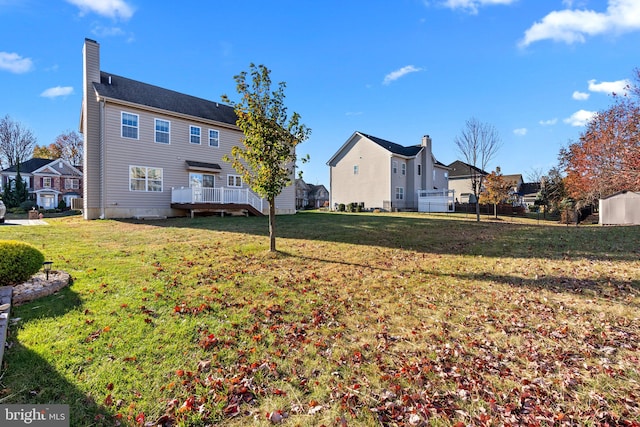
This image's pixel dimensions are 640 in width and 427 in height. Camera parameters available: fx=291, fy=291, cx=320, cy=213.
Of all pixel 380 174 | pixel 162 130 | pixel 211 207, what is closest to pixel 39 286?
pixel 211 207

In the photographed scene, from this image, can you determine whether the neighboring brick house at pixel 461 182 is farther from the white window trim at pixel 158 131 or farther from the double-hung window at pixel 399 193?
the white window trim at pixel 158 131

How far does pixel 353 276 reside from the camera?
261 inches

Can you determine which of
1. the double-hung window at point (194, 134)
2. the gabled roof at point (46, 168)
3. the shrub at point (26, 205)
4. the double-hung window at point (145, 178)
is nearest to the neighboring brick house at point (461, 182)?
the double-hung window at point (194, 134)

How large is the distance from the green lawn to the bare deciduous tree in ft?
171

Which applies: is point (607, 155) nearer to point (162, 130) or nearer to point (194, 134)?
point (194, 134)

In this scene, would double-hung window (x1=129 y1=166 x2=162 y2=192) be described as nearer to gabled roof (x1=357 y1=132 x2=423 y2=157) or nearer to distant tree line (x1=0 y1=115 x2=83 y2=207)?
gabled roof (x1=357 y1=132 x2=423 y2=157)

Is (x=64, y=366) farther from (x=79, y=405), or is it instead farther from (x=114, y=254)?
(x=114, y=254)

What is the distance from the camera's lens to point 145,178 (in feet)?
58.9

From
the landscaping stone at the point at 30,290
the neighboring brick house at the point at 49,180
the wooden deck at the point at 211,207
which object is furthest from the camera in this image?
the neighboring brick house at the point at 49,180

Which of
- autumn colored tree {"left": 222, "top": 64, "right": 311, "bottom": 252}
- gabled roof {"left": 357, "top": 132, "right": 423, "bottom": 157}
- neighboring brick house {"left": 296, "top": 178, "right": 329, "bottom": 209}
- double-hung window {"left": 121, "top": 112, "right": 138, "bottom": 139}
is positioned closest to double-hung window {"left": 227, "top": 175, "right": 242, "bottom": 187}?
double-hung window {"left": 121, "top": 112, "right": 138, "bottom": 139}

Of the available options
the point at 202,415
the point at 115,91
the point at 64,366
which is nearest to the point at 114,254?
the point at 64,366

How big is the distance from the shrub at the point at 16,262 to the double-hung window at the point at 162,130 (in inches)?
590

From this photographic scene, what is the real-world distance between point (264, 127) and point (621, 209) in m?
23.5

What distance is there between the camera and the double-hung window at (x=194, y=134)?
19.9 metres
